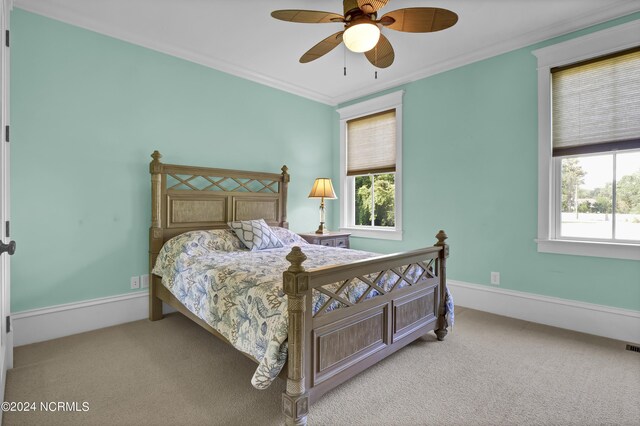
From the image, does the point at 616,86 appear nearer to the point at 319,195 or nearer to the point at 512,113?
the point at 512,113

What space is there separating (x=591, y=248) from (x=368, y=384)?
7.64 ft

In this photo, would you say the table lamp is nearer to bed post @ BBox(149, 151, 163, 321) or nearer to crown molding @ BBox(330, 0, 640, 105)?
crown molding @ BBox(330, 0, 640, 105)

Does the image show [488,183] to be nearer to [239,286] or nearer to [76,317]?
[239,286]

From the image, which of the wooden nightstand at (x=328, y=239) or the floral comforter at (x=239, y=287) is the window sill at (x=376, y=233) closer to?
the wooden nightstand at (x=328, y=239)

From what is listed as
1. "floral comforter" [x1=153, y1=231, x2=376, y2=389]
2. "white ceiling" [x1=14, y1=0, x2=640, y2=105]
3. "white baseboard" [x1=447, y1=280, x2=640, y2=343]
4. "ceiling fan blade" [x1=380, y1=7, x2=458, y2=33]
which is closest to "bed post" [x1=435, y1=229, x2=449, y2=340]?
"floral comforter" [x1=153, y1=231, x2=376, y2=389]

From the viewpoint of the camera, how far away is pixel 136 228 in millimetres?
3191

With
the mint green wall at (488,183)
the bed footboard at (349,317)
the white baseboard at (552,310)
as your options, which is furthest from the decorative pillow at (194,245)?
the white baseboard at (552,310)

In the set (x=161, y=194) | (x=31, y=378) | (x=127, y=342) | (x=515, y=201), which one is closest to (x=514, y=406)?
(x=515, y=201)

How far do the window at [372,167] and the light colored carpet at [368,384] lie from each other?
6.53 feet

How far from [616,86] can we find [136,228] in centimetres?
451

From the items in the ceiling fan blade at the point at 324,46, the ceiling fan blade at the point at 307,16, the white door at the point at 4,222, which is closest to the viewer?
the white door at the point at 4,222

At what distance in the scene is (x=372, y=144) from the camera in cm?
449

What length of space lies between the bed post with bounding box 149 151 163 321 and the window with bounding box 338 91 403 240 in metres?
2.58

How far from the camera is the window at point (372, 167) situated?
4.20 m
